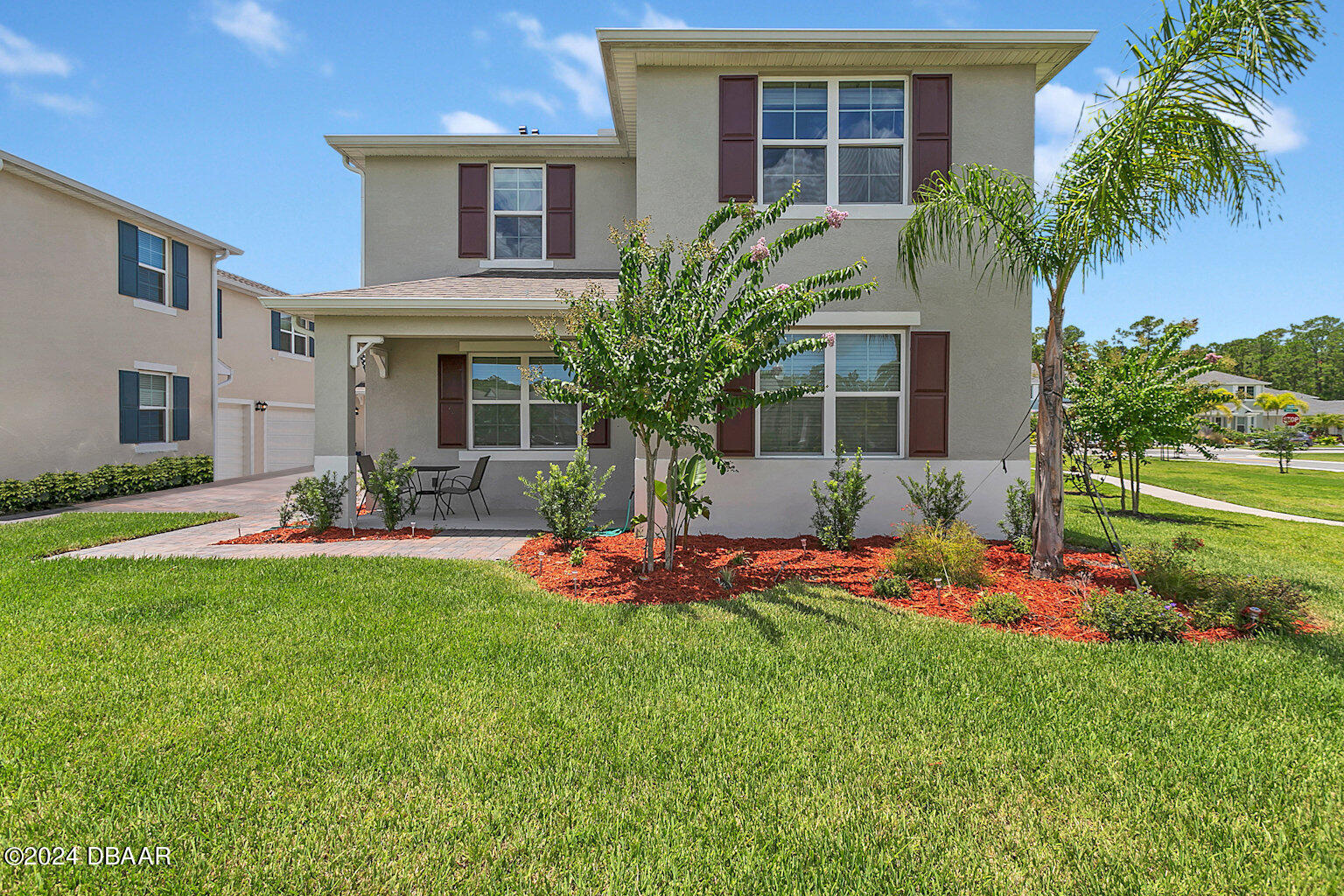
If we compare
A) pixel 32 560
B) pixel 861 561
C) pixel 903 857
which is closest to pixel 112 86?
pixel 32 560

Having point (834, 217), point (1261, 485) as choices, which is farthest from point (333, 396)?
point (1261, 485)

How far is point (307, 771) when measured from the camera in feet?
9.85

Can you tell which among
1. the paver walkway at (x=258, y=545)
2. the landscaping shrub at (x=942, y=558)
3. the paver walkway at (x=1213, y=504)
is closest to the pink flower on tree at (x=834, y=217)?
the landscaping shrub at (x=942, y=558)

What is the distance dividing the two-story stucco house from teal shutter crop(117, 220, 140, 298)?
2cm

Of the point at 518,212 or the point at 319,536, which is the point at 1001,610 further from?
the point at 518,212

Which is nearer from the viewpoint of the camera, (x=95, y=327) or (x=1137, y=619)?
(x=1137, y=619)

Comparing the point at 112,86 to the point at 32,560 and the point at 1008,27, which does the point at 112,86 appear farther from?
the point at 1008,27

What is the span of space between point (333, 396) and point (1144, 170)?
392 inches

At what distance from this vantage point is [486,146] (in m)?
11.4

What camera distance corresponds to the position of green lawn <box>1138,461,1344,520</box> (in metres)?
13.3

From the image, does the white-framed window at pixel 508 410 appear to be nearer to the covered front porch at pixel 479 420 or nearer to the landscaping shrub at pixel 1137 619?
the covered front porch at pixel 479 420

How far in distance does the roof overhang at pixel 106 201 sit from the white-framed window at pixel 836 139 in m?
13.8

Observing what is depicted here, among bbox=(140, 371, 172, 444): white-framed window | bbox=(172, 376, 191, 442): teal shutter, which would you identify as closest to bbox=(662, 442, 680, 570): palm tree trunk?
bbox=(140, 371, 172, 444): white-framed window

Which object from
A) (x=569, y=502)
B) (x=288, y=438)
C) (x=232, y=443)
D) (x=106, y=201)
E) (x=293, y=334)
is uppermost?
(x=106, y=201)
